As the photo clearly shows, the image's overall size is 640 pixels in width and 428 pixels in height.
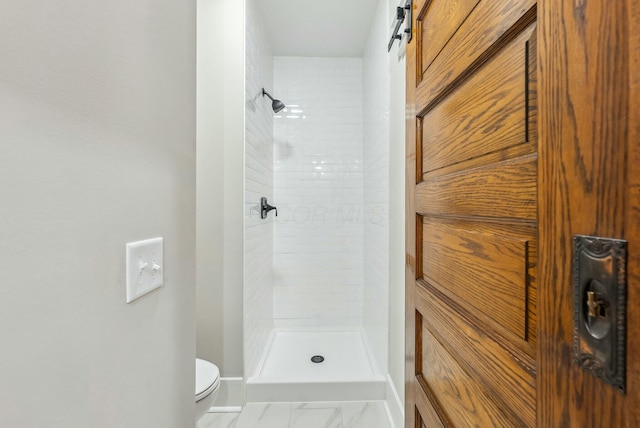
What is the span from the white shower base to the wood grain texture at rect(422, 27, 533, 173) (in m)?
1.78

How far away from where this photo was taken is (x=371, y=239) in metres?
2.70

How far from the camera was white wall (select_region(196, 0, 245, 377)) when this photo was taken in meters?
2.04

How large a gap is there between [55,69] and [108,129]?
0.40ft

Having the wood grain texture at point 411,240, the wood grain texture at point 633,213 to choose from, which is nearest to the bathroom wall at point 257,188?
the wood grain texture at point 411,240

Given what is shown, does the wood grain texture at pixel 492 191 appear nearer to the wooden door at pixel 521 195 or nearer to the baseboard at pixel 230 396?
the wooden door at pixel 521 195

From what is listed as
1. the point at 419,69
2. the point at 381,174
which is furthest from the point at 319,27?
the point at 419,69

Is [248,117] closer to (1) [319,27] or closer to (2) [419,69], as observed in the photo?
(1) [319,27]

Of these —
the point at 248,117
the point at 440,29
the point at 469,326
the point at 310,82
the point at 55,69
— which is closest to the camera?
the point at 55,69

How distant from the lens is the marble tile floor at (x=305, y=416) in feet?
6.11

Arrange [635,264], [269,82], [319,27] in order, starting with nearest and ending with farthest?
[635,264]
[319,27]
[269,82]

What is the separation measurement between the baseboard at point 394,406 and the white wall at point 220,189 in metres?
0.95

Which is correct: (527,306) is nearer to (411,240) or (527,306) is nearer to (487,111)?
(487,111)

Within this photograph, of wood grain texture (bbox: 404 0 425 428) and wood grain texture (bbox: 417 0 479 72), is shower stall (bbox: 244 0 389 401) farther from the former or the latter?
wood grain texture (bbox: 417 0 479 72)

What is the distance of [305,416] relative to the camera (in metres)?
1.94
